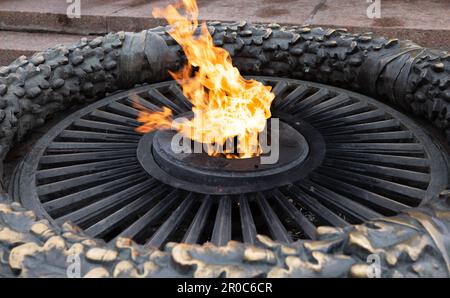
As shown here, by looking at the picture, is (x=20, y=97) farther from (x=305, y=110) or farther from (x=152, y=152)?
(x=305, y=110)

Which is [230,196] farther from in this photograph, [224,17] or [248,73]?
[224,17]

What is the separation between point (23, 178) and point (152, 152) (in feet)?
1.41

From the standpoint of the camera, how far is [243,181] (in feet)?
4.72

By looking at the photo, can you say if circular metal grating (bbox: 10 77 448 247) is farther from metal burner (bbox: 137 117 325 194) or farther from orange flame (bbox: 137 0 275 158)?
orange flame (bbox: 137 0 275 158)

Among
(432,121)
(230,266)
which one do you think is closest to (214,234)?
(230,266)

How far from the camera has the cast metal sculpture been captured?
3.03 ft

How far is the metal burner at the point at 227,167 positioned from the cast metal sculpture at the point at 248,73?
0.28m

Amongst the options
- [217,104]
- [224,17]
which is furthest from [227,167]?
[224,17]

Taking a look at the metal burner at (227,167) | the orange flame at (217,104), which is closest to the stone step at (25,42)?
the orange flame at (217,104)

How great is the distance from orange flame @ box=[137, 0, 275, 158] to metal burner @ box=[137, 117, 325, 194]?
0.08 metres

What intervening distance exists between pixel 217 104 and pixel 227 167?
342 mm

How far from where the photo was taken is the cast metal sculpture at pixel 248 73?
3.03ft

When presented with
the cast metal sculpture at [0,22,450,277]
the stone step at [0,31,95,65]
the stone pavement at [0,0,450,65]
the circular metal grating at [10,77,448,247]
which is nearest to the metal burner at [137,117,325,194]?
the circular metal grating at [10,77,448,247]

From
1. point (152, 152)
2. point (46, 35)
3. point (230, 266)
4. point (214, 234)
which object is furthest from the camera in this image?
point (46, 35)
